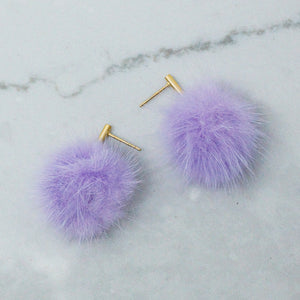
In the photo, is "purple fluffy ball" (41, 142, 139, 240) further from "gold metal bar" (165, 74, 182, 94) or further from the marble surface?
"gold metal bar" (165, 74, 182, 94)

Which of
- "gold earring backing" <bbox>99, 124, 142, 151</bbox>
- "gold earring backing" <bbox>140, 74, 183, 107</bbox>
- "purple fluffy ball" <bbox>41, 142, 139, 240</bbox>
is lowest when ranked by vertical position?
"purple fluffy ball" <bbox>41, 142, 139, 240</bbox>

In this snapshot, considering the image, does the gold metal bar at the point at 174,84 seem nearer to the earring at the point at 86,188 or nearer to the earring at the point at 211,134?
the earring at the point at 211,134

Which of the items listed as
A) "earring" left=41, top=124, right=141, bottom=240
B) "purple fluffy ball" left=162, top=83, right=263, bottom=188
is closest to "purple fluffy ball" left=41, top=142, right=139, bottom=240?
"earring" left=41, top=124, right=141, bottom=240

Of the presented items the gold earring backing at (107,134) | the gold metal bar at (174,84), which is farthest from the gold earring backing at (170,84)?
the gold earring backing at (107,134)

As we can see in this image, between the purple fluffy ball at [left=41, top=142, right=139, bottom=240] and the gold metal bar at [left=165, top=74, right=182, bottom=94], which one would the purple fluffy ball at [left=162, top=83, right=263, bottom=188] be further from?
the purple fluffy ball at [left=41, top=142, right=139, bottom=240]

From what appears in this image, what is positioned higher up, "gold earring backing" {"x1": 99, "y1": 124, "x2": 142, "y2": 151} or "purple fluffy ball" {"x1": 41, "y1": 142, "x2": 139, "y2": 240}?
"gold earring backing" {"x1": 99, "y1": 124, "x2": 142, "y2": 151}

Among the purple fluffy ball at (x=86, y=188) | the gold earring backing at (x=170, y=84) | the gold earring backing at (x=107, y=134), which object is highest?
the gold earring backing at (x=170, y=84)

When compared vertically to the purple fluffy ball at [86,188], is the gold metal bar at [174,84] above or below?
above

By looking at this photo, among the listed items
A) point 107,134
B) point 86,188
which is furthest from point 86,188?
point 107,134
